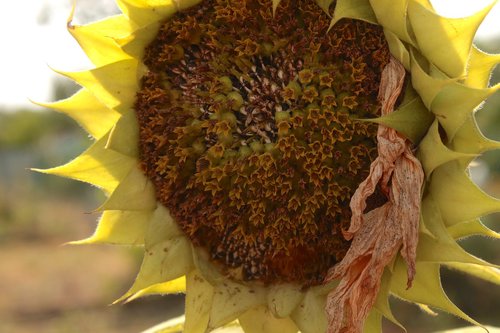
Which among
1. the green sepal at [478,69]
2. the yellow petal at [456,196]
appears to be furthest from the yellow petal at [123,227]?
the green sepal at [478,69]

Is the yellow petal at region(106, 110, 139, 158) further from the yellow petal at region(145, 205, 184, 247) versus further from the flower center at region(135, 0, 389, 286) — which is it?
the yellow petal at region(145, 205, 184, 247)

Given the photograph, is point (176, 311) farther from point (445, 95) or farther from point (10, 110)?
point (10, 110)

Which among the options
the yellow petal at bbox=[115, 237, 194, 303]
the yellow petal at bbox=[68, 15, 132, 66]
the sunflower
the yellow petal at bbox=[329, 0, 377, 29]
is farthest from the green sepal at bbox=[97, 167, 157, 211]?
the yellow petal at bbox=[329, 0, 377, 29]

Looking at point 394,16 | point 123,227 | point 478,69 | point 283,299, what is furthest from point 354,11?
point 123,227

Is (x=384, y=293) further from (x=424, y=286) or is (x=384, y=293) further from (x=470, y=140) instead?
(x=470, y=140)

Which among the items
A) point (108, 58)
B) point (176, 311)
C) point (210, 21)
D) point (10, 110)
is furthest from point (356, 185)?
point (10, 110)
